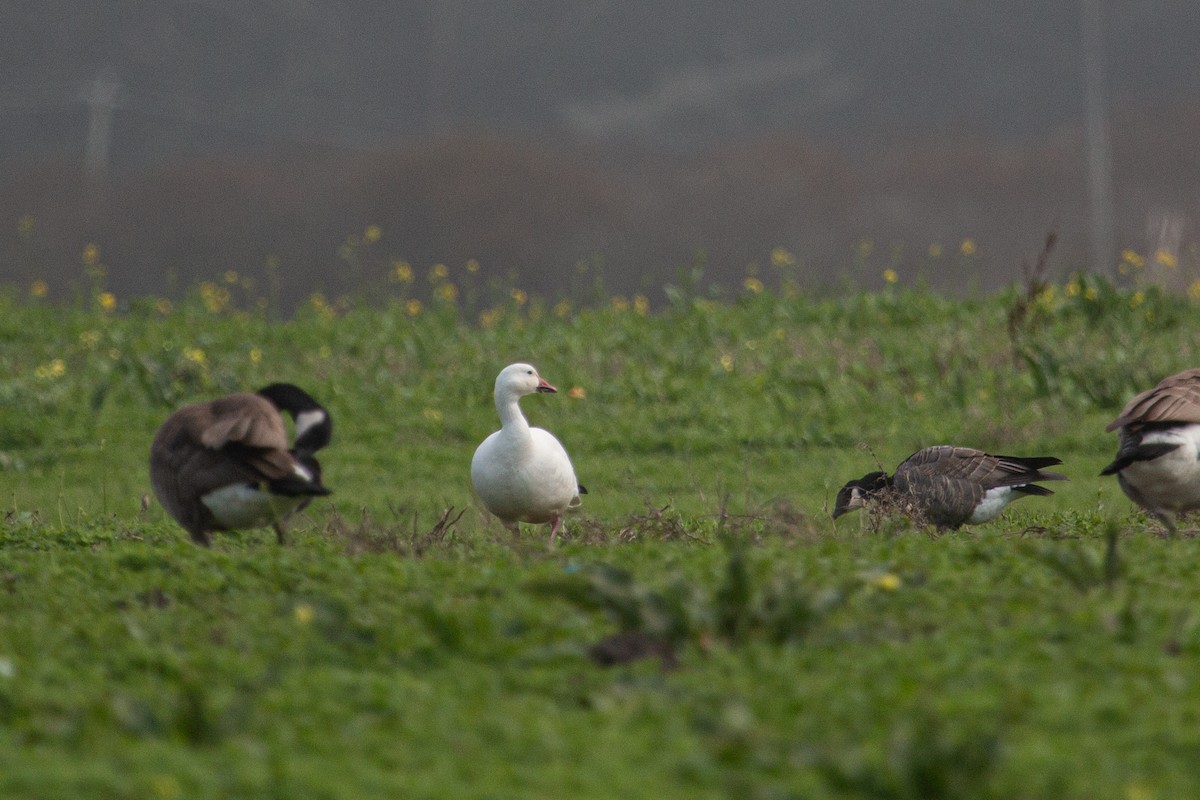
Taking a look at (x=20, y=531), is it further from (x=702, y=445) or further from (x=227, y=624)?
(x=702, y=445)

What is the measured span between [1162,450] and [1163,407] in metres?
0.24

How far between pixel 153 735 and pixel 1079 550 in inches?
127

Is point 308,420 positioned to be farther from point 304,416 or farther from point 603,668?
point 603,668

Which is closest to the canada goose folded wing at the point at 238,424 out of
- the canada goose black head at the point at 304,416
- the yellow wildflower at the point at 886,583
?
the canada goose black head at the point at 304,416

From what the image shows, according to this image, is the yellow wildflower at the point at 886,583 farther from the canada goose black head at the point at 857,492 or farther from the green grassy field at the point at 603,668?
the canada goose black head at the point at 857,492

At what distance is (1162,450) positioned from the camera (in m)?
7.00

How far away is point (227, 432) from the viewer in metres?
6.59

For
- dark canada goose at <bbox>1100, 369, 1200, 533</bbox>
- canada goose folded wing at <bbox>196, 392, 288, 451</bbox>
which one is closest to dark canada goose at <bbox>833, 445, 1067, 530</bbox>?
dark canada goose at <bbox>1100, 369, 1200, 533</bbox>

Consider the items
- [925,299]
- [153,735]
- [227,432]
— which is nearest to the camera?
[153,735]

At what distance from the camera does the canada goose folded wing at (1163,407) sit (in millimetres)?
7078

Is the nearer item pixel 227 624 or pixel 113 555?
pixel 227 624

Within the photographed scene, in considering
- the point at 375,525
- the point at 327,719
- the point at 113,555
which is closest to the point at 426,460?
the point at 375,525

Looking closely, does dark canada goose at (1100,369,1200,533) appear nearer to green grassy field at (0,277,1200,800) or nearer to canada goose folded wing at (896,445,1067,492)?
green grassy field at (0,277,1200,800)

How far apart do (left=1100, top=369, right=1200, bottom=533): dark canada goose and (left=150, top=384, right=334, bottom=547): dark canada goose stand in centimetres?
399
